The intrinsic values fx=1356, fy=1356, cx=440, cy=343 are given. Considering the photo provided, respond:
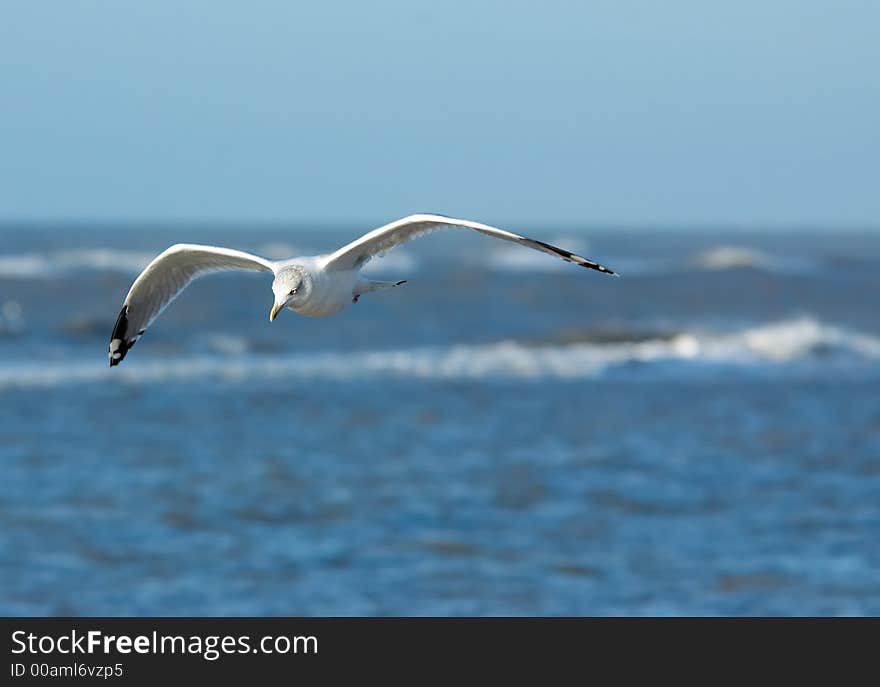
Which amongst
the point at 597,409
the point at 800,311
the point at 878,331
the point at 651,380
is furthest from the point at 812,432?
the point at 800,311

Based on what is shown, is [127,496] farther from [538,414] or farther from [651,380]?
[651,380]

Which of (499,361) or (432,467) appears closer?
(432,467)

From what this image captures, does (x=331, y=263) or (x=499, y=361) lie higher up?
(x=499, y=361)

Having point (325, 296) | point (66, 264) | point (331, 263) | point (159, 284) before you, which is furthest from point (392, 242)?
point (66, 264)

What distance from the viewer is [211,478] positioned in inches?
512

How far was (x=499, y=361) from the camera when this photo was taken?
2144cm

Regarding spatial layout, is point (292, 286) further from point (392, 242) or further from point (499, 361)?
point (499, 361)

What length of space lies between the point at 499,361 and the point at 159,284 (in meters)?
15.5

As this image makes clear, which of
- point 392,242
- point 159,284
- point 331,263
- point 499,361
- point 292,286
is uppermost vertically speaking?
point 499,361

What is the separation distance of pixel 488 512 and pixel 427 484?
1032 mm

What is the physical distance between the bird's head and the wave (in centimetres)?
1367

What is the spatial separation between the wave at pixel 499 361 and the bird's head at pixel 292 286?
1367 cm

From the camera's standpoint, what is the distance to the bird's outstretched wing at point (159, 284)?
5.82 metres

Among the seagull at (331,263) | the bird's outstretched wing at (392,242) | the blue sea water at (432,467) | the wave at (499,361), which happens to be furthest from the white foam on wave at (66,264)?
the bird's outstretched wing at (392,242)
